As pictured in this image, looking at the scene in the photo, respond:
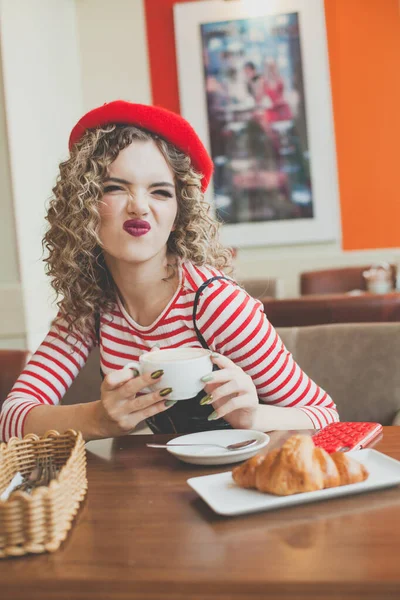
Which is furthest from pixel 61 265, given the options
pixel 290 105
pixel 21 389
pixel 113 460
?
pixel 290 105

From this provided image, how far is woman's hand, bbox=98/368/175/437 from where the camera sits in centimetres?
106

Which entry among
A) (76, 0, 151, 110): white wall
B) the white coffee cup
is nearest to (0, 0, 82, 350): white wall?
(76, 0, 151, 110): white wall

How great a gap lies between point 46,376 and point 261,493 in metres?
0.74

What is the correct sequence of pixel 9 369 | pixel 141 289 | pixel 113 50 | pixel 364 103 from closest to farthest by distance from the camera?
pixel 141 289
pixel 9 369
pixel 364 103
pixel 113 50

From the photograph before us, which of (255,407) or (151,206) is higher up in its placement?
(151,206)

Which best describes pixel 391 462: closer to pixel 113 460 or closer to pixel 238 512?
pixel 238 512

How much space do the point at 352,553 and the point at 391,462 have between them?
0.90 feet

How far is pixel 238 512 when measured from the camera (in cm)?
81

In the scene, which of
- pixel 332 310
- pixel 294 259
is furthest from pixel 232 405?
pixel 294 259

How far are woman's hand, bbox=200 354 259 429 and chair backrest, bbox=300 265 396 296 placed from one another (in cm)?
322

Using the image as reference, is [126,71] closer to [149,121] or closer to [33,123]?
[33,123]

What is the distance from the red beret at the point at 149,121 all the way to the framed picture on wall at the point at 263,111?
341cm

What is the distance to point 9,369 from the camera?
1.80 meters

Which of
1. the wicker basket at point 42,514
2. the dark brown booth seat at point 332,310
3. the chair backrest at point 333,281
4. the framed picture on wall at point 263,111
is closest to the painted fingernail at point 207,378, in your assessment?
the wicker basket at point 42,514
